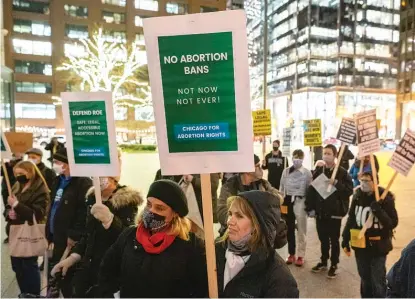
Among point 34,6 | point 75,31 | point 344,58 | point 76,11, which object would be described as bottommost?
point 344,58

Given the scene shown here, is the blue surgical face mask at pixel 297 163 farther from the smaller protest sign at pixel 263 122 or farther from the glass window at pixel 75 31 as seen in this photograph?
the glass window at pixel 75 31

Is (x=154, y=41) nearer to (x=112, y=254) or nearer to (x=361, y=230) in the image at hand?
(x=112, y=254)

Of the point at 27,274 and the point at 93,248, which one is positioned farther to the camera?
the point at 27,274

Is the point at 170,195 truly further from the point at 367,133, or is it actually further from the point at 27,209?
the point at 367,133

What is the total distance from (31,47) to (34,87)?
636 cm

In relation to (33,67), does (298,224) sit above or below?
below

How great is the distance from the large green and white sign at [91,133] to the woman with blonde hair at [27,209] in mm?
1620

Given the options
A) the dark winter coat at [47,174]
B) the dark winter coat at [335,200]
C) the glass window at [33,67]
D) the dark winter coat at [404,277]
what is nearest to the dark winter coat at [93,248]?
the dark winter coat at [404,277]

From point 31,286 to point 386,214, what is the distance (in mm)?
4228

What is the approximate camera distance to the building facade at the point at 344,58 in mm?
87188

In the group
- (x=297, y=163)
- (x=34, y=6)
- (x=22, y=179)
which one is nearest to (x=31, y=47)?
(x=34, y=6)

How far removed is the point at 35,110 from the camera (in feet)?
203

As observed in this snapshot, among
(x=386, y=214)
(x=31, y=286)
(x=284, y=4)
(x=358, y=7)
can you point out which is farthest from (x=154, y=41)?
(x=284, y=4)

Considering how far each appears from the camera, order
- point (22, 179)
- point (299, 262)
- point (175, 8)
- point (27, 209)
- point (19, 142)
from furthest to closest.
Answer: point (175, 8), point (19, 142), point (299, 262), point (22, 179), point (27, 209)
